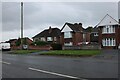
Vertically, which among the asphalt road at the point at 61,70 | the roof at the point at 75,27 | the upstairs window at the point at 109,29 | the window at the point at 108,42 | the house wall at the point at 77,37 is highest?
the roof at the point at 75,27

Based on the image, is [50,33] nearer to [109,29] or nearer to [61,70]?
[109,29]

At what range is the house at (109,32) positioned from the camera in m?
52.5

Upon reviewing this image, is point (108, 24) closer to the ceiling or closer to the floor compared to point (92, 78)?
closer to the ceiling

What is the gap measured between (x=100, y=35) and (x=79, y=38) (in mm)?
13608

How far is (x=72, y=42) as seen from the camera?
67000mm

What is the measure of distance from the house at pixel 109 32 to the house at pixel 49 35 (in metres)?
29.8

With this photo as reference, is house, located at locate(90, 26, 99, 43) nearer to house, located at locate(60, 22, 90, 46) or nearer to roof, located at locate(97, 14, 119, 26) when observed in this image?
house, located at locate(60, 22, 90, 46)

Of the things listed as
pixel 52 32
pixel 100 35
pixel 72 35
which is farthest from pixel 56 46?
pixel 52 32

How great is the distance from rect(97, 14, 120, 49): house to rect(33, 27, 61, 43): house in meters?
29.8

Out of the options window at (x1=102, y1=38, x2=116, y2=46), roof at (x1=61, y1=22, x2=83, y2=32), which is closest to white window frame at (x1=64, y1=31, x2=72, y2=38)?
roof at (x1=61, y1=22, x2=83, y2=32)

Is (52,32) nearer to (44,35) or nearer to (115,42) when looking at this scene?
(44,35)

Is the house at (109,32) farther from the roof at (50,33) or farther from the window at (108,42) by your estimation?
the roof at (50,33)

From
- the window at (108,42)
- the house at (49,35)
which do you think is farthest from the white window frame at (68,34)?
the house at (49,35)

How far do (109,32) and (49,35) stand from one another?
3557 centimetres
